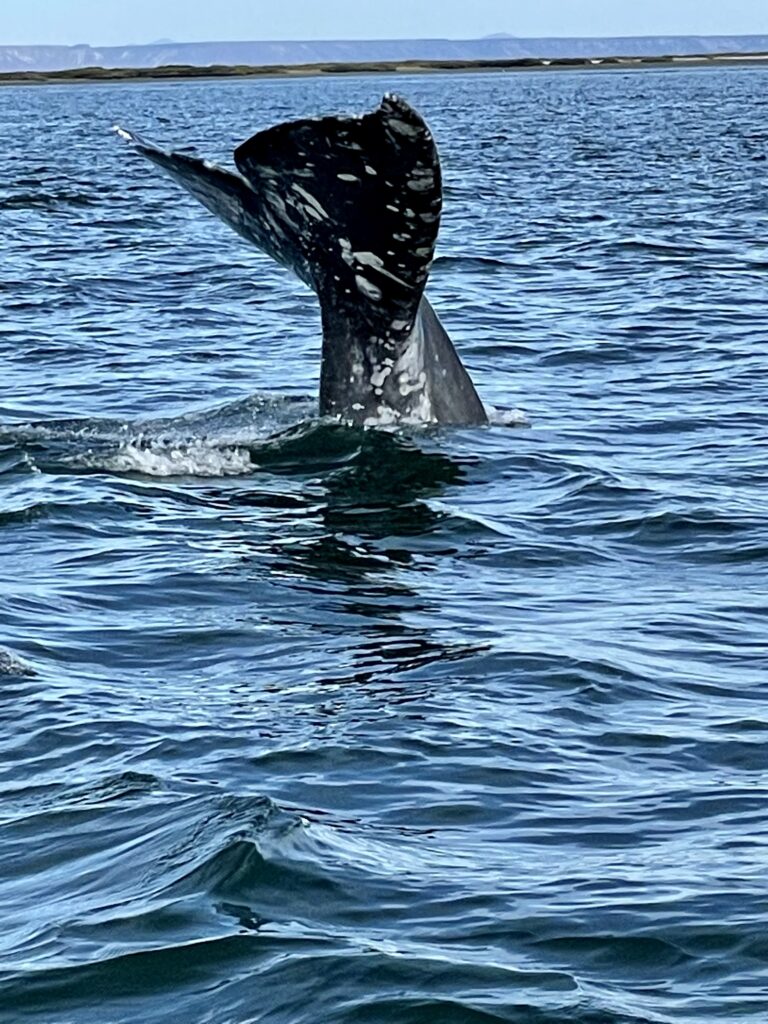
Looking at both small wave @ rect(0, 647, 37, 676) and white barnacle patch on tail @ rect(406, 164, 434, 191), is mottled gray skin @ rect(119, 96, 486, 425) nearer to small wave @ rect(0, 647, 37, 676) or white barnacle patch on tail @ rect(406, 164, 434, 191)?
white barnacle patch on tail @ rect(406, 164, 434, 191)

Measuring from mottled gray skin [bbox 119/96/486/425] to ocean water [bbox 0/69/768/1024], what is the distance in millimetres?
359

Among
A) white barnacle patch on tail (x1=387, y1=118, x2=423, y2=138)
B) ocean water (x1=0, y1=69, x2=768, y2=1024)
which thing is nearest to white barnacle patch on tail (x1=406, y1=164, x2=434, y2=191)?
white barnacle patch on tail (x1=387, y1=118, x2=423, y2=138)

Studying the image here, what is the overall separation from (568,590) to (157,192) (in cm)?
2593

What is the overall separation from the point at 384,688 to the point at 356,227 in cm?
265

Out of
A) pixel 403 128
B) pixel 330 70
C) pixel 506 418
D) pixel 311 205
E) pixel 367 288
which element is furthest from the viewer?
pixel 330 70

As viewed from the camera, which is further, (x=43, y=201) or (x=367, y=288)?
(x=43, y=201)

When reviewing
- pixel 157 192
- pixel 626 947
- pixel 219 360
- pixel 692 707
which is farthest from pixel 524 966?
pixel 157 192

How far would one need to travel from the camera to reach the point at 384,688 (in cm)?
674

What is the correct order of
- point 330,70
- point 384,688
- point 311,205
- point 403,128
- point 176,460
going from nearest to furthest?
point 384,688, point 403,128, point 311,205, point 176,460, point 330,70

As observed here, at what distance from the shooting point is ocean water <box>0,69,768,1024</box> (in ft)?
15.7

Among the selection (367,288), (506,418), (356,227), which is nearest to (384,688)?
(356,227)

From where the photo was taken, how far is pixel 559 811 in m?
5.76

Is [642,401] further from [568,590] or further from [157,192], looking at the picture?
[157,192]

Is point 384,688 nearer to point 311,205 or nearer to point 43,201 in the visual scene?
point 311,205
